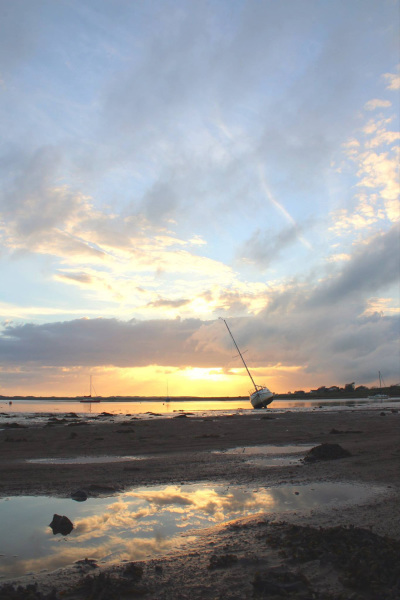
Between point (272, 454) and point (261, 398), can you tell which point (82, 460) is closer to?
point (272, 454)

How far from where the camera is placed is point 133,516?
947cm

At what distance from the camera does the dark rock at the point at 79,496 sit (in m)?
11.0

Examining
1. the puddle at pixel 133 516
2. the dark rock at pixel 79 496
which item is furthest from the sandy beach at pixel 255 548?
the puddle at pixel 133 516

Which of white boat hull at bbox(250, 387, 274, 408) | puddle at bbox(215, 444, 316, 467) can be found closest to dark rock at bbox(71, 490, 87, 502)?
puddle at bbox(215, 444, 316, 467)

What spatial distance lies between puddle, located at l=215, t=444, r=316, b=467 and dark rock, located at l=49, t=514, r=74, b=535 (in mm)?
9230

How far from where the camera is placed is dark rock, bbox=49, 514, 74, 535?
27.5 ft

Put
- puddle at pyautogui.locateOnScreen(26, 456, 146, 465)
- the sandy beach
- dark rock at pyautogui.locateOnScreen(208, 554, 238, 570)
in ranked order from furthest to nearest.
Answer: puddle at pyautogui.locateOnScreen(26, 456, 146, 465)
dark rock at pyautogui.locateOnScreen(208, 554, 238, 570)
the sandy beach

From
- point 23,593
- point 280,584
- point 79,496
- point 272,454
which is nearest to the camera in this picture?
point 23,593

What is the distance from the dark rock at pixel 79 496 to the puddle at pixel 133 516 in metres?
0.24

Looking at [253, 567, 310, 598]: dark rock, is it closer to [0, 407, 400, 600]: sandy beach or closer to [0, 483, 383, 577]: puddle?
[0, 407, 400, 600]: sandy beach

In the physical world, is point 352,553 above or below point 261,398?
below

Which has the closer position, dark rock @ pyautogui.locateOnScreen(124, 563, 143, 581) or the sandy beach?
the sandy beach

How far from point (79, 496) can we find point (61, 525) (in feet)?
9.43

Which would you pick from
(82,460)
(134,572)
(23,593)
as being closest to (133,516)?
(134,572)
